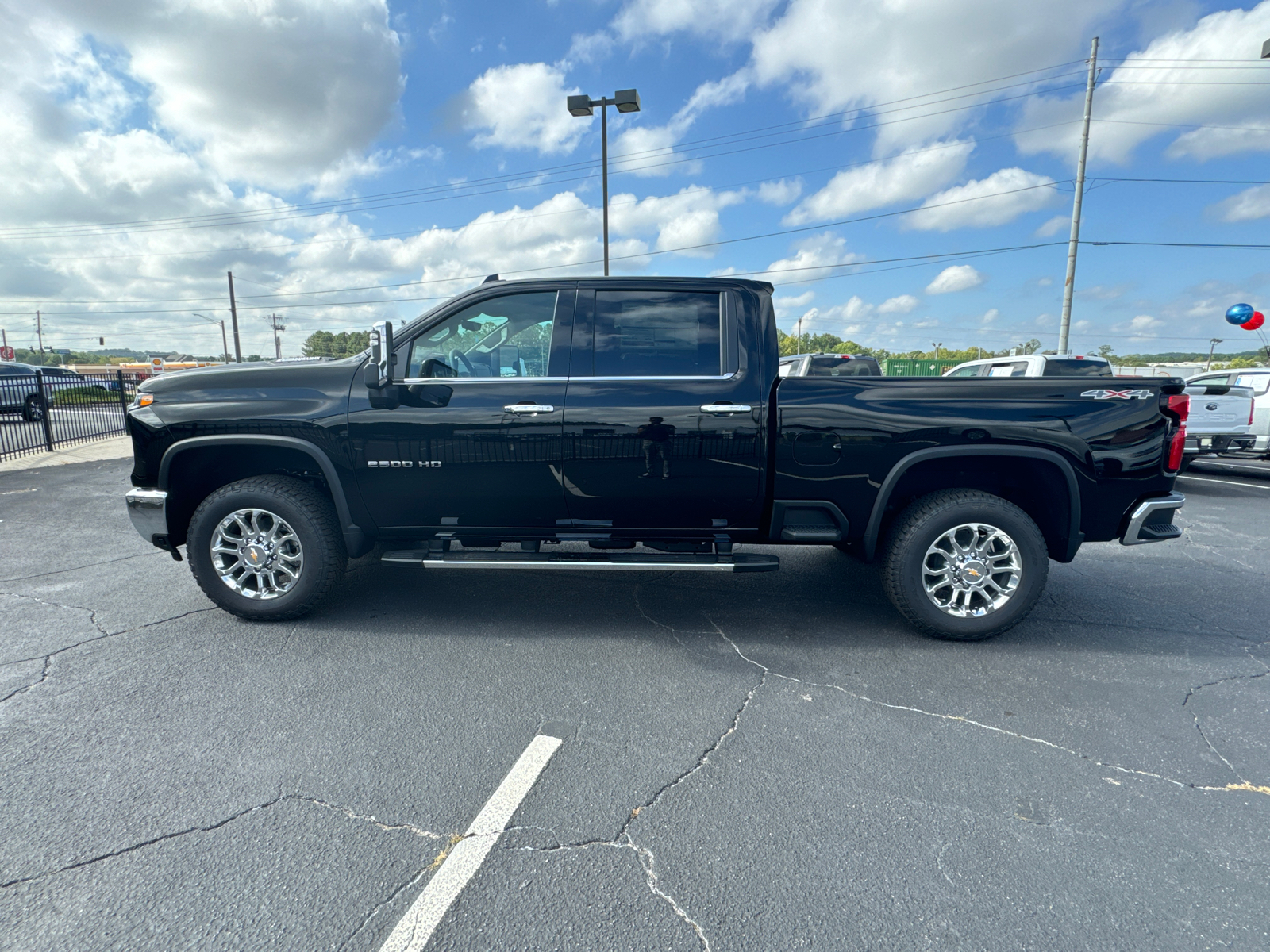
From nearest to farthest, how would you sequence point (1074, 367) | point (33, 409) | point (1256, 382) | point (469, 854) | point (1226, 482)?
point (469, 854) → point (1226, 482) → point (1256, 382) → point (1074, 367) → point (33, 409)

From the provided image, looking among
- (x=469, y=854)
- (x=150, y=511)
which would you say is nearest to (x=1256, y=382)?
(x=469, y=854)

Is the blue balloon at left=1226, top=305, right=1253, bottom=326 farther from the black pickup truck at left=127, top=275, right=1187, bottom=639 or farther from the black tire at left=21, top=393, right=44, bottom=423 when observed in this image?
the black tire at left=21, top=393, right=44, bottom=423

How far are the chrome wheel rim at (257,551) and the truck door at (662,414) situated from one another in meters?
1.71

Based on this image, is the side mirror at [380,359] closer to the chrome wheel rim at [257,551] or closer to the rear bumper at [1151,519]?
the chrome wheel rim at [257,551]

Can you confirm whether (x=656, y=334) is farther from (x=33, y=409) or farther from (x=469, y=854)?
(x=33, y=409)

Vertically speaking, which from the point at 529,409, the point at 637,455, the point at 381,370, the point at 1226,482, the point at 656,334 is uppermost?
the point at 656,334

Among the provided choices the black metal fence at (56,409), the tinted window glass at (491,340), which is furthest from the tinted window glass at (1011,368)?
the black metal fence at (56,409)

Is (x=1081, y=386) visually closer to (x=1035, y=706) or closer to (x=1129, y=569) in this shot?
(x=1035, y=706)

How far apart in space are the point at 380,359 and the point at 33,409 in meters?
15.0

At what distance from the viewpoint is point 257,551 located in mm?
3994

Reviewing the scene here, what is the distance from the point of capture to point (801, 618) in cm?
426

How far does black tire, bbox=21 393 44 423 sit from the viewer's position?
12.3 meters

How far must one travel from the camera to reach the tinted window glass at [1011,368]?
11341 mm

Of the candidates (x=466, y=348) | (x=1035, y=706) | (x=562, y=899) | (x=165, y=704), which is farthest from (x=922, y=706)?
(x=165, y=704)
